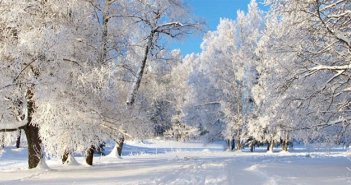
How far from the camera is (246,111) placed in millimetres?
40594

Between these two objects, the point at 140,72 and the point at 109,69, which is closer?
the point at 109,69

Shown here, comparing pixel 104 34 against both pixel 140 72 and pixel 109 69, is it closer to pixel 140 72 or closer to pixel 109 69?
pixel 109 69

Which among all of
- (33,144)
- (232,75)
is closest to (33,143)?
(33,144)

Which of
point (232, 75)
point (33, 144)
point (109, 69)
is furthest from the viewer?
point (232, 75)

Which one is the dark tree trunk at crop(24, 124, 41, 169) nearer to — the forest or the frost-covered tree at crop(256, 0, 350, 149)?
the forest

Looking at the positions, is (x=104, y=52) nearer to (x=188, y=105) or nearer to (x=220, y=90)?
(x=220, y=90)

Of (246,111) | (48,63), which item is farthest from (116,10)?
(246,111)

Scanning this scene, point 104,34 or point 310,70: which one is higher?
point 104,34

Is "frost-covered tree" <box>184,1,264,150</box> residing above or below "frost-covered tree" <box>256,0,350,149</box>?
above

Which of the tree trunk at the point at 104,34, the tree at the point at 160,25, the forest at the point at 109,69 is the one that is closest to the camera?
the forest at the point at 109,69

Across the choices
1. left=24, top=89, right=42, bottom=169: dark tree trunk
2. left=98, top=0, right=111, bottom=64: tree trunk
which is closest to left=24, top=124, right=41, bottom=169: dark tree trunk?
left=24, top=89, right=42, bottom=169: dark tree trunk

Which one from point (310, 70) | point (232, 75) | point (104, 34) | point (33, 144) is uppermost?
point (232, 75)

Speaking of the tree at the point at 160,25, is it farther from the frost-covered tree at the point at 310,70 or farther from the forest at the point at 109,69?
the frost-covered tree at the point at 310,70

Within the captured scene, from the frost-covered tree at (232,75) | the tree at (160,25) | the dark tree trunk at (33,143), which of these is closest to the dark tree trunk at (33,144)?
the dark tree trunk at (33,143)
